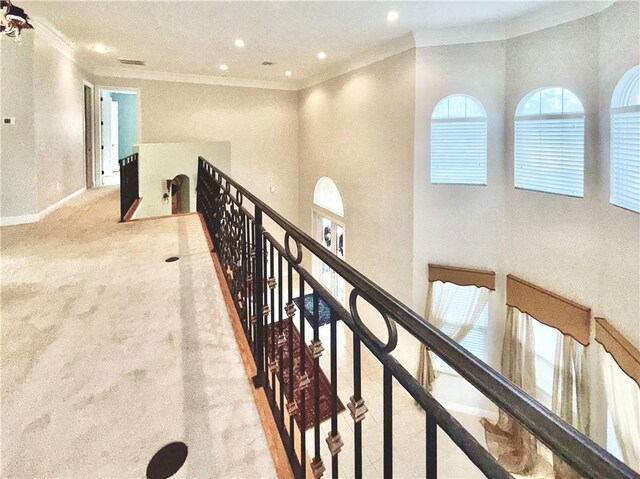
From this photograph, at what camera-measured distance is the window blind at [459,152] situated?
17.4 ft

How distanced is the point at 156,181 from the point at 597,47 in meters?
7.04

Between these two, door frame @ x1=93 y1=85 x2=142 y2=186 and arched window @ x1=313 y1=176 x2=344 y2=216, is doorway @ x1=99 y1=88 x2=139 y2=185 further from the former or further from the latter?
arched window @ x1=313 y1=176 x2=344 y2=216

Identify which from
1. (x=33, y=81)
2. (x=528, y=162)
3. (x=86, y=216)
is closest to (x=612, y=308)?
(x=528, y=162)

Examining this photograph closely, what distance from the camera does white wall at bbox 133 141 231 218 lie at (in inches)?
279

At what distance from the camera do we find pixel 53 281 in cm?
283

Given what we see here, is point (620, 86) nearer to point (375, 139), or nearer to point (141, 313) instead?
point (375, 139)

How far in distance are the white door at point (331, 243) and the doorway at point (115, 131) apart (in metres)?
5.02

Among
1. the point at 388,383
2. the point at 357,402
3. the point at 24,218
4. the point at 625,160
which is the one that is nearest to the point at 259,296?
the point at 357,402

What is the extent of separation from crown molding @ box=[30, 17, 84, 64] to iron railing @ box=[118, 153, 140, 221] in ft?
6.06

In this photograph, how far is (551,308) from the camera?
4.57 m

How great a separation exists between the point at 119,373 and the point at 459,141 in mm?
5137

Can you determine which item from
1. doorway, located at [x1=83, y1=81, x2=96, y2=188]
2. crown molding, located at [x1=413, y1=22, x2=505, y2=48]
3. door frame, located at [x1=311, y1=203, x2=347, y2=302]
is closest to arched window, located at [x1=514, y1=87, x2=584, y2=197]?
crown molding, located at [x1=413, y1=22, x2=505, y2=48]

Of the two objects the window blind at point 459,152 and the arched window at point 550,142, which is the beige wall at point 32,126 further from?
the arched window at point 550,142

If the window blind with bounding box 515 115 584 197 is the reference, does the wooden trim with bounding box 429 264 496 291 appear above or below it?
below
